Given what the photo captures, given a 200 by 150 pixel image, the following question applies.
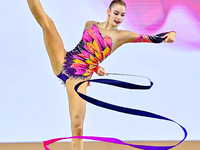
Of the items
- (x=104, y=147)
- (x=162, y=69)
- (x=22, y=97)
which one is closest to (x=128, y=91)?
(x=162, y=69)

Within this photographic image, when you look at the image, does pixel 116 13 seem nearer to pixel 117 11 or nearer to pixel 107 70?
pixel 117 11

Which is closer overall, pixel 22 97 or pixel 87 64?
pixel 87 64

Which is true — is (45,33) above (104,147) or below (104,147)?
above

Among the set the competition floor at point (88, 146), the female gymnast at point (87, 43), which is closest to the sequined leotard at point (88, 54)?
the female gymnast at point (87, 43)

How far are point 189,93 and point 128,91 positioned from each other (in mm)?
478

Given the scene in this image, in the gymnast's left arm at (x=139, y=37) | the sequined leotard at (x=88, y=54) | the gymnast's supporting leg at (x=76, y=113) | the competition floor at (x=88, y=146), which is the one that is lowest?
the competition floor at (x=88, y=146)

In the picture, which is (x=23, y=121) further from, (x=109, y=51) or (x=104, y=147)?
(x=109, y=51)

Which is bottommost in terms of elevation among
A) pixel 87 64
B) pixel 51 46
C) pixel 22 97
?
pixel 22 97

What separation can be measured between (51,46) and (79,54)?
0.62ft

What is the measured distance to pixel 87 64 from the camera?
76.6 inches

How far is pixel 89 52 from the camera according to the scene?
1.96 m

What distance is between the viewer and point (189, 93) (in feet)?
7.97

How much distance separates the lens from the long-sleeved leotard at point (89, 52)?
6.33 ft

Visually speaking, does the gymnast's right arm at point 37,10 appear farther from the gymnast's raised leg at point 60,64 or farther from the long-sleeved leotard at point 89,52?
the long-sleeved leotard at point 89,52
